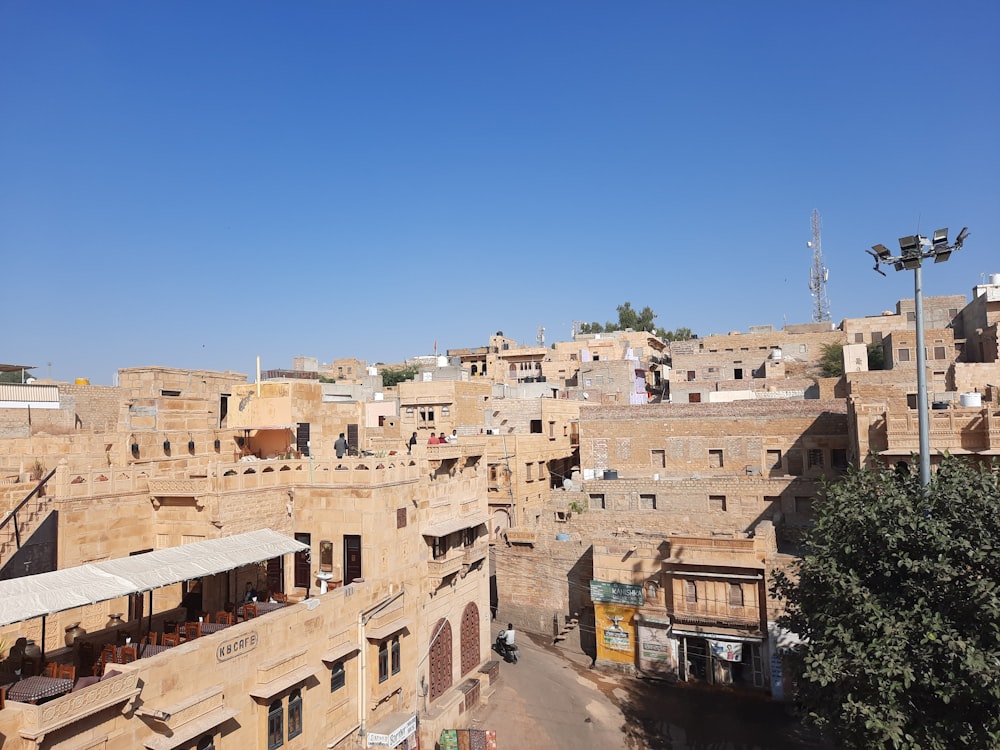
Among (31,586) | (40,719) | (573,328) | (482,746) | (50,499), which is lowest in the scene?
(482,746)

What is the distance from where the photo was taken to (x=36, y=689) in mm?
9930

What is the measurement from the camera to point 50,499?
1385cm

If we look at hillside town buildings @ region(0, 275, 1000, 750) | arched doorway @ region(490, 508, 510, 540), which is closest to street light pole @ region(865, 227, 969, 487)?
hillside town buildings @ region(0, 275, 1000, 750)

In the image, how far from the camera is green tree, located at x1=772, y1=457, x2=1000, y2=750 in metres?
11.3

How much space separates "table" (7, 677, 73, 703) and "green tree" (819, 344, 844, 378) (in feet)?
145

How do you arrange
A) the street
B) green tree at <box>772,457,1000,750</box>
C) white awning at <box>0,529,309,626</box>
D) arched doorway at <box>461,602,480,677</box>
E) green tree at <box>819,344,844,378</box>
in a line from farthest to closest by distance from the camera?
green tree at <box>819,344,844,378</box>
arched doorway at <box>461,602,480,677</box>
the street
green tree at <box>772,457,1000,750</box>
white awning at <box>0,529,309,626</box>

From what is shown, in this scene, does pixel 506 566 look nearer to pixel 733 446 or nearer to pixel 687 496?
pixel 687 496

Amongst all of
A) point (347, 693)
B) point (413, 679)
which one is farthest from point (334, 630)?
point (413, 679)

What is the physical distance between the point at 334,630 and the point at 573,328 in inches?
2654

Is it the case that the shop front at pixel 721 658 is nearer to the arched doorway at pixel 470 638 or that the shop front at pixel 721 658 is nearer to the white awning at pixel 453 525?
the arched doorway at pixel 470 638

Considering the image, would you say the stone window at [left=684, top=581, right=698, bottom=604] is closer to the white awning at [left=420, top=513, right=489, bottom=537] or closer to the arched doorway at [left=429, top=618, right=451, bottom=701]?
the white awning at [left=420, top=513, right=489, bottom=537]

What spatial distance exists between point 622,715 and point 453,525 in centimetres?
784

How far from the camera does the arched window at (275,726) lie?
43.0ft

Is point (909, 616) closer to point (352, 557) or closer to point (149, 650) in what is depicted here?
point (352, 557)
